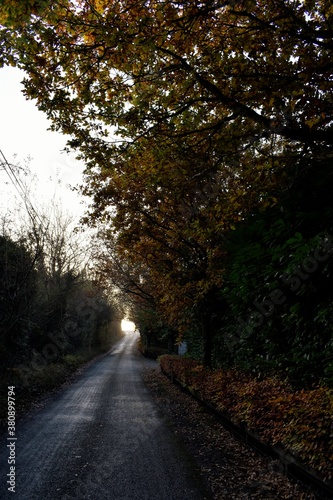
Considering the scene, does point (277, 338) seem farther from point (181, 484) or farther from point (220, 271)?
point (181, 484)

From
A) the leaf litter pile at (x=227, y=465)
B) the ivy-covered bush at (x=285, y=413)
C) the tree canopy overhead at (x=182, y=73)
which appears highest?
the tree canopy overhead at (x=182, y=73)

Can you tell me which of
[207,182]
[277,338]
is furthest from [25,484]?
[207,182]

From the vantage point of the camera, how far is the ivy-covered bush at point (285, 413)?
461 centimetres

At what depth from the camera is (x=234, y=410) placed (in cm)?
754

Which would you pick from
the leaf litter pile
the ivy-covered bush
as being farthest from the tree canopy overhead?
the leaf litter pile

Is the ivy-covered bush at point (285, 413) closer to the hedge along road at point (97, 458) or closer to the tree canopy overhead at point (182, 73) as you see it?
the hedge along road at point (97, 458)

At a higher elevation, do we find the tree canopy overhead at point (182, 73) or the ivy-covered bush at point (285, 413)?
the tree canopy overhead at point (182, 73)

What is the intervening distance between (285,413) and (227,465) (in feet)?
4.42

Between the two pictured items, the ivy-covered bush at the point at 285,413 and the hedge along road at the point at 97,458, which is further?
the hedge along road at the point at 97,458

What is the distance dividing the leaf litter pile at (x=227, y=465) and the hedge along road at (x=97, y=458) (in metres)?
0.31

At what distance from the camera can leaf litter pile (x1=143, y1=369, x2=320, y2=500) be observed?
4844 mm

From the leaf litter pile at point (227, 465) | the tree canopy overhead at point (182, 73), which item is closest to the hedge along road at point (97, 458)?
the leaf litter pile at point (227, 465)

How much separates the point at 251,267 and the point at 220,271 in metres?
2.12

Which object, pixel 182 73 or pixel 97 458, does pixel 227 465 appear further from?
pixel 182 73
